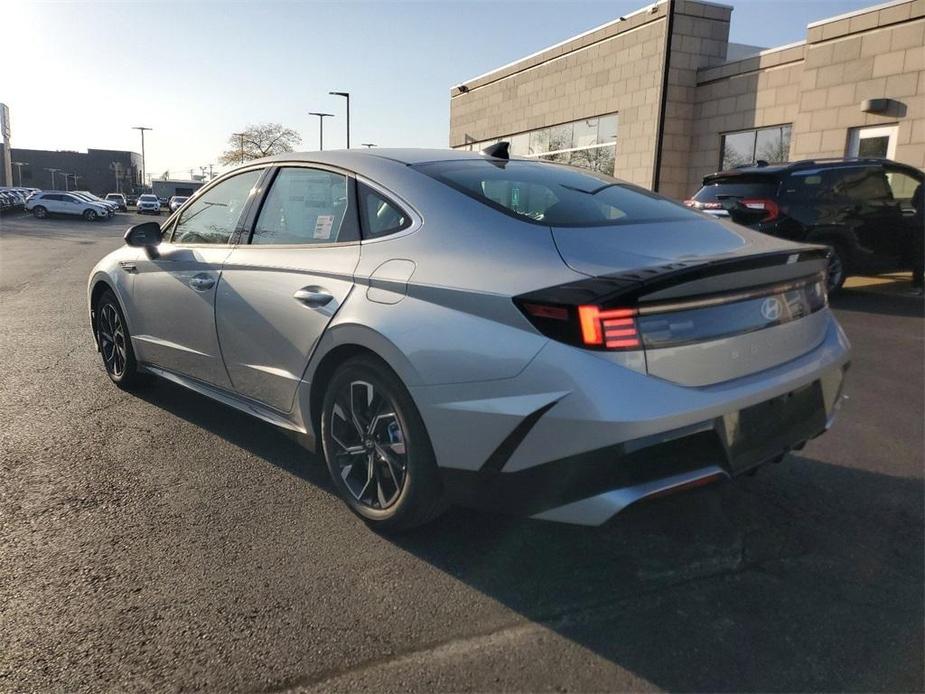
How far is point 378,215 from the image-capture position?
10.1 feet

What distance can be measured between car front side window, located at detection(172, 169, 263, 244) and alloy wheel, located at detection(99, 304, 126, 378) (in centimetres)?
89

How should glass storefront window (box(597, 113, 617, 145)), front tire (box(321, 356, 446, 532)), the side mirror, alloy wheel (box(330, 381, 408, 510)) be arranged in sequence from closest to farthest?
front tire (box(321, 356, 446, 532)), alloy wheel (box(330, 381, 408, 510)), the side mirror, glass storefront window (box(597, 113, 617, 145))

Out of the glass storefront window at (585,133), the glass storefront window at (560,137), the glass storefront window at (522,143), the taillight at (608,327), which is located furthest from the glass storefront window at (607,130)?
the taillight at (608,327)

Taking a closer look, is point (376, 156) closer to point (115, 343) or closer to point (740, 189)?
point (115, 343)

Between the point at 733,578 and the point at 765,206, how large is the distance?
7535 mm

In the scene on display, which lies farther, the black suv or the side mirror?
the black suv

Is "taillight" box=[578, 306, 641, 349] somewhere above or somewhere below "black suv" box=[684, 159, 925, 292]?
below

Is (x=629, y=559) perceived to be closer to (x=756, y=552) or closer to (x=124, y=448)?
(x=756, y=552)

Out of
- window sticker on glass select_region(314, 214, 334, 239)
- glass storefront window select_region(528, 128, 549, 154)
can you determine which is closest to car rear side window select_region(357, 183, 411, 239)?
window sticker on glass select_region(314, 214, 334, 239)

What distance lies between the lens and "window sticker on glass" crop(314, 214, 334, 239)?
3295 mm

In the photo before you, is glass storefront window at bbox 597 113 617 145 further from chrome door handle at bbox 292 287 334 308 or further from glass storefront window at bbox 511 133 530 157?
chrome door handle at bbox 292 287 334 308

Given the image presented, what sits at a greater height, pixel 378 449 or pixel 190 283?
pixel 190 283

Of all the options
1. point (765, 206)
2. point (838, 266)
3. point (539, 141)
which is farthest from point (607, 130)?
point (838, 266)

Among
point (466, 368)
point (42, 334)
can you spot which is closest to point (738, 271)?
point (466, 368)
